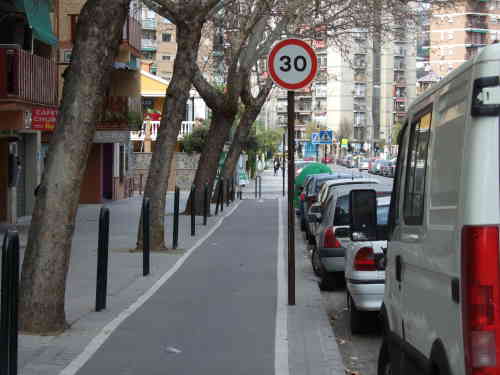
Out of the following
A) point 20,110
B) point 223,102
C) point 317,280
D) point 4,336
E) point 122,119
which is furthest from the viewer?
point 122,119

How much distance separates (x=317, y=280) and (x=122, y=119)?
70.4 feet

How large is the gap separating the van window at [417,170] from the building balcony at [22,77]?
17.4 metres

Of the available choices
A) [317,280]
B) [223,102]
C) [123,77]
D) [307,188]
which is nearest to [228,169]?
[123,77]

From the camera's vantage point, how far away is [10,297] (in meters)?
6.75

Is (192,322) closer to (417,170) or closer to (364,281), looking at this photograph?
(364,281)

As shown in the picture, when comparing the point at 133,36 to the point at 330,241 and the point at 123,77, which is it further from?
the point at 330,241

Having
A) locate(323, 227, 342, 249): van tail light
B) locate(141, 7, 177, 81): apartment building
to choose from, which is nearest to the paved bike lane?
locate(323, 227, 342, 249): van tail light

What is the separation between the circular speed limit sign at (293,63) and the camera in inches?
455

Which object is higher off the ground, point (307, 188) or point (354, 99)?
point (354, 99)

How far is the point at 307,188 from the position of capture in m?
27.0

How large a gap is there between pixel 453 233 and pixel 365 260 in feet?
18.4

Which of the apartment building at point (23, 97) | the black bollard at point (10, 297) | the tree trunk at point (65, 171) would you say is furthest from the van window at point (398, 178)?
the apartment building at point (23, 97)

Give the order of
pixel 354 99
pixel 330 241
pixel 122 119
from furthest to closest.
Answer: pixel 354 99 → pixel 122 119 → pixel 330 241

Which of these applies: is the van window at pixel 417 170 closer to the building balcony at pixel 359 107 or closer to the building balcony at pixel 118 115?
the building balcony at pixel 118 115
